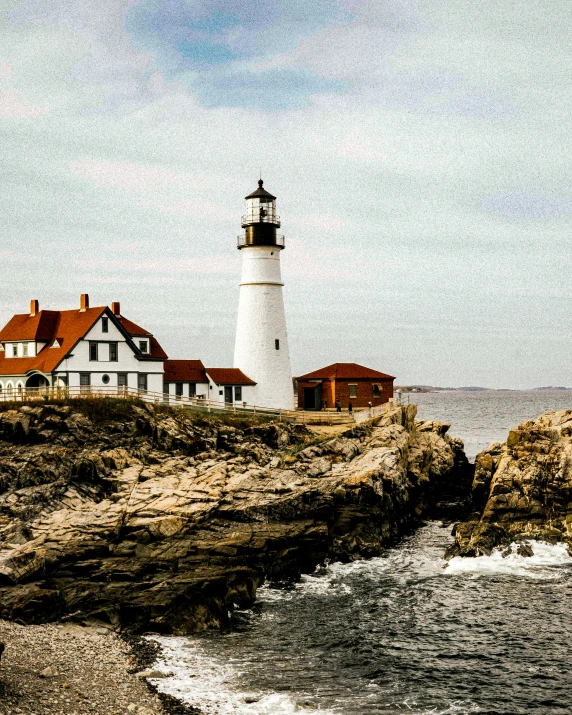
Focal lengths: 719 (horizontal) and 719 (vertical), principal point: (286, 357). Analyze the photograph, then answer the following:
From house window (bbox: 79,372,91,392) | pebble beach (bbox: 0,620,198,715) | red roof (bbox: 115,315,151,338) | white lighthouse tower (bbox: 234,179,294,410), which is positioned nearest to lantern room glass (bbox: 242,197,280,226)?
→ white lighthouse tower (bbox: 234,179,294,410)

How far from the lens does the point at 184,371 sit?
48500mm

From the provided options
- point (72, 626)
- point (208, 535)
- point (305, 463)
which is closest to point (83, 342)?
point (305, 463)

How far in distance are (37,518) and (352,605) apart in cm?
1271

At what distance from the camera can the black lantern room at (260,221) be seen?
156ft

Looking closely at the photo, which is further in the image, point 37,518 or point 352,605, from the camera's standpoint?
point 37,518

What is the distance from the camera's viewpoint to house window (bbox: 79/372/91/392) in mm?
42406

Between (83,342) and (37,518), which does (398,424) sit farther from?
(37,518)

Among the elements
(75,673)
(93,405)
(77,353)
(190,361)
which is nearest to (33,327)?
(77,353)

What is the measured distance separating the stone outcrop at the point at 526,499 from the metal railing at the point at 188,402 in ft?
39.0

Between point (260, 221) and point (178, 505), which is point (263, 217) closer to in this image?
point (260, 221)

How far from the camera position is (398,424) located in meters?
44.7

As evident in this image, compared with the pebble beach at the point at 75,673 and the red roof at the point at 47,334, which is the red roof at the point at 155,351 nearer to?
the red roof at the point at 47,334

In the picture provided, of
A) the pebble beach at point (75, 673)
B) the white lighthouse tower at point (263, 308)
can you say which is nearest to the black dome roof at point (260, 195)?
the white lighthouse tower at point (263, 308)

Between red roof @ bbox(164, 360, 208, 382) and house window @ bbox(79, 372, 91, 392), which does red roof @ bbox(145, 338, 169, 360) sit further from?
Result: house window @ bbox(79, 372, 91, 392)
